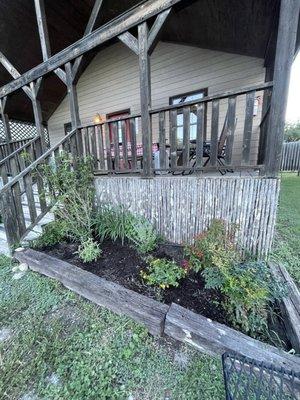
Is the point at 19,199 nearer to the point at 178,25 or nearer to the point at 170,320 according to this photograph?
the point at 170,320

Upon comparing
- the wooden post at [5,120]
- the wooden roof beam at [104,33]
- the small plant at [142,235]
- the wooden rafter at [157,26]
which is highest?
the wooden roof beam at [104,33]

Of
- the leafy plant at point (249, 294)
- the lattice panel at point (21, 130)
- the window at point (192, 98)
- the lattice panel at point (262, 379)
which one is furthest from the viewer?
the lattice panel at point (21, 130)

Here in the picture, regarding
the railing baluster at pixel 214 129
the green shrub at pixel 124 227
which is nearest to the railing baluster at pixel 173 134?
the railing baluster at pixel 214 129

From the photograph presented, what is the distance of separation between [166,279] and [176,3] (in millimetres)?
3126

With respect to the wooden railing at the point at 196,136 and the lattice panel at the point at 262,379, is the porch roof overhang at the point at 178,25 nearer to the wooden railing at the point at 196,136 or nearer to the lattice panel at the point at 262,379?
the wooden railing at the point at 196,136

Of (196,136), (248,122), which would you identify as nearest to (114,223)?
(196,136)

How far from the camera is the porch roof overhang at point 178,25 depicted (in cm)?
306

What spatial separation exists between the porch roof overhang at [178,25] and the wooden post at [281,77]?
1.06 meters

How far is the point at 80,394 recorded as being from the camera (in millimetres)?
1336

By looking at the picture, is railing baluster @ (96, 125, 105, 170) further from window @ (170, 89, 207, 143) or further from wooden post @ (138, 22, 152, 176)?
window @ (170, 89, 207, 143)

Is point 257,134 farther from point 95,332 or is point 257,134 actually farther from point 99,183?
point 95,332

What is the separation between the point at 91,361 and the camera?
1.54 metres

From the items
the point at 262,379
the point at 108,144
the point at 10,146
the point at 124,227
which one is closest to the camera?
the point at 262,379

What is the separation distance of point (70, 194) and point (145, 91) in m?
1.85
